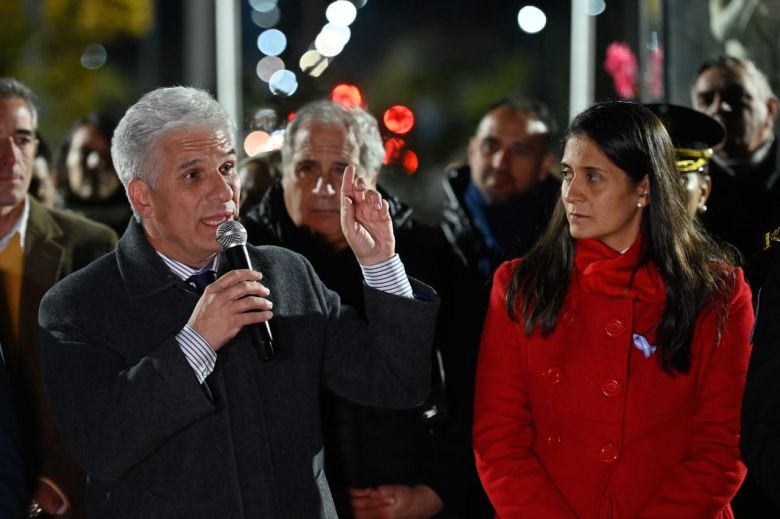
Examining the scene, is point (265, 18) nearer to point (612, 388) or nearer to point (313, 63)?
point (313, 63)

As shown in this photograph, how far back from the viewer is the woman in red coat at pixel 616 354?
252 centimetres

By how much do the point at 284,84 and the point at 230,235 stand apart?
5.94 feet

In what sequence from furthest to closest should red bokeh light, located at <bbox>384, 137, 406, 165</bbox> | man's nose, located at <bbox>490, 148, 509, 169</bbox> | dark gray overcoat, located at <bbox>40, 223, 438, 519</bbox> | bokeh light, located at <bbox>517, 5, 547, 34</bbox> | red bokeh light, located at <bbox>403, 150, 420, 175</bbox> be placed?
bokeh light, located at <bbox>517, 5, 547, 34</bbox>
man's nose, located at <bbox>490, 148, 509, 169</bbox>
red bokeh light, located at <bbox>403, 150, 420, 175</bbox>
red bokeh light, located at <bbox>384, 137, 406, 165</bbox>
dark gray overcoat, located at <bbox>40, 223, 438, 519</bbox>

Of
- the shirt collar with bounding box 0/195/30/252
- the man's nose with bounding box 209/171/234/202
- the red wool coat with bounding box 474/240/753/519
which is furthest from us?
the shirt collar with bounding box 0/195/30/252

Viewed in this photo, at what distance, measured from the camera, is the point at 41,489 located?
10.3 feet

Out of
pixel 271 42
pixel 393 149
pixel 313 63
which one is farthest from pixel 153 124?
pixel 271 42

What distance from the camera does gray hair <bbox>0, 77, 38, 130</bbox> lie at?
11.6ft

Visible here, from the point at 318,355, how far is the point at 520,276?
0.62 metres

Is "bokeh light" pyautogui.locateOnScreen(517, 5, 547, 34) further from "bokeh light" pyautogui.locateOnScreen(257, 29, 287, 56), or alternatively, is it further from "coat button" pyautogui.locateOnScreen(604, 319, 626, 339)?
"coat button" pyautogui.locateOnScreen(604, 319, 626, 339)

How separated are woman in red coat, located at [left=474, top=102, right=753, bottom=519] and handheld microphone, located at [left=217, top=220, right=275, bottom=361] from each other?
728mm

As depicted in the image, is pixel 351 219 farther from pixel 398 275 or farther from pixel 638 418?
pixel 638 418

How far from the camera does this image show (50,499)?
10.3 ft

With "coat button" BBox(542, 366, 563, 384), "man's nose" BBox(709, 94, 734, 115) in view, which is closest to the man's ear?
"coat button" BBox(542, 366, 563, 384)

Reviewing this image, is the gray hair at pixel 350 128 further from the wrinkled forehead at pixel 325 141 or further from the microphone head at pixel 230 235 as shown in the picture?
the microphone head at pixel 230 235
